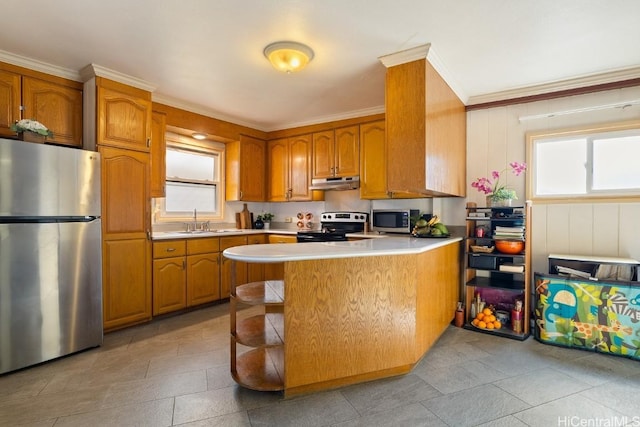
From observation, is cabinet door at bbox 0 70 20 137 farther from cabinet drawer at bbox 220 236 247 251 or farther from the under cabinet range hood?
the under cabinet range hood

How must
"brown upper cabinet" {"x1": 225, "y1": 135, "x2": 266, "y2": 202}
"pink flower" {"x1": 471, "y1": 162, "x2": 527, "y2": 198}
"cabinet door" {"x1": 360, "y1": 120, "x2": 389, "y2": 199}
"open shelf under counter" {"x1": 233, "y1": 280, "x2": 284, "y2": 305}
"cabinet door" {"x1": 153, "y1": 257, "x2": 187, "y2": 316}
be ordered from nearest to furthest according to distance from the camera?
1. "open shelf under counter" {"x1": 233, "y1": 280, "x2": 284, "y2": 305}
2. "pink flower" {"x1": 471, "y1": 162, "x2": 527, "y2": 198}
3. "cabinet door" {"x1": 153, "y1": 257, "x2": 187, "y2": 316}
4. "cabinet door" {"x1": 360, "y1": 120, "x2": 389, "y2": 199}
5. "brown upper cabinet" {"x1": 225, "y1": 135, "x2": 266, "y2": 202}

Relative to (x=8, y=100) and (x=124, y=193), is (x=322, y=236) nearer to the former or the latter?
(x=124, y=193)

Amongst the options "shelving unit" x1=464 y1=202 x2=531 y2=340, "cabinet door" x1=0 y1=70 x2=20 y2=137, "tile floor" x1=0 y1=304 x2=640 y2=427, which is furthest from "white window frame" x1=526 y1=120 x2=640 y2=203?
"cabinet door" x1=0 y1=70 x2=20 y2=137

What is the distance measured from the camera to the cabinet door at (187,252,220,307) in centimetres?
359

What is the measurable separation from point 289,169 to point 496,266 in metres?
2.99

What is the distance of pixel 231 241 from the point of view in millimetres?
4035

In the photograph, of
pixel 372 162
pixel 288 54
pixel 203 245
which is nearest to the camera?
pixel 288 54

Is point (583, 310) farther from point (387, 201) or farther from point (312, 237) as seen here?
point (312, 237)

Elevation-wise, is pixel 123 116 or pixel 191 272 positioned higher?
pixel 123 116

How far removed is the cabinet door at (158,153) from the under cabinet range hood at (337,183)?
1913 millimetres

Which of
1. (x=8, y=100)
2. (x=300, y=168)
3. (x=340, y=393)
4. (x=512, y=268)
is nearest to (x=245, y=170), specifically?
(x=300, y=168)

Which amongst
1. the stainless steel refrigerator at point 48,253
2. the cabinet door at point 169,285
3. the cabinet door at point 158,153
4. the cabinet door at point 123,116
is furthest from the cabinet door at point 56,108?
the cabinet door at point 169,285

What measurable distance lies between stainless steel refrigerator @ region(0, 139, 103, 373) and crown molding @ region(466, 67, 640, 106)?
3917 mm

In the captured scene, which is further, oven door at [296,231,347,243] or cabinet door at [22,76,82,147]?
oven door at [296,231,347,243]
